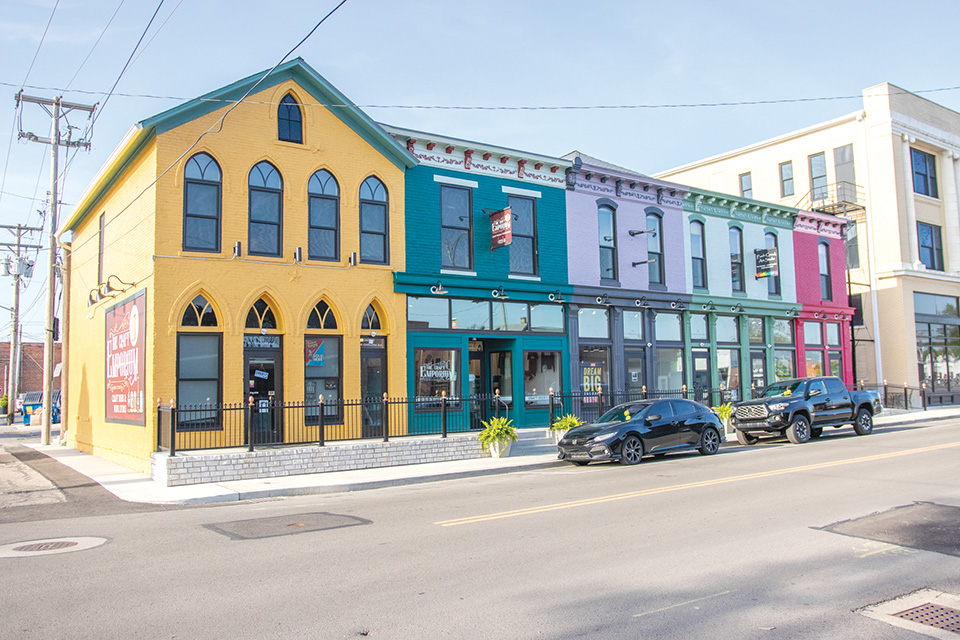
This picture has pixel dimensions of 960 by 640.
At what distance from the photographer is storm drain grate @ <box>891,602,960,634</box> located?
5598mm

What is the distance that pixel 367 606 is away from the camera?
6.16 metres

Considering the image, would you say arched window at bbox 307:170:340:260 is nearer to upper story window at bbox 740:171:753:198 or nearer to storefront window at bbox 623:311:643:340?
storefront window at bbox 623:311:643:340

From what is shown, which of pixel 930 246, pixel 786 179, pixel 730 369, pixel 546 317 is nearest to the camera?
pixel 546 317

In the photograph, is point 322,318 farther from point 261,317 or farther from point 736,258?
point 736,258

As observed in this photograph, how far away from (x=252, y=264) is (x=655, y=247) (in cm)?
1445

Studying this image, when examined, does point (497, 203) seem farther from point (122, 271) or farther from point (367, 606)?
point (367, 606)

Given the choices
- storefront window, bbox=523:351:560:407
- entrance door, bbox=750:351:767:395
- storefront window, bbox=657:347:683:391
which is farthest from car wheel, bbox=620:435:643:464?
entrance door, bbox=750:351:767:395

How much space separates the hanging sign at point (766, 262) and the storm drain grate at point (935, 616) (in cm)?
2361

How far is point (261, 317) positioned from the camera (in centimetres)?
1753

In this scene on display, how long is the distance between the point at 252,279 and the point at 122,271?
4200 mm

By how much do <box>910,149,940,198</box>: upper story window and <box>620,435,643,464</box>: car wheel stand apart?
27.8 m

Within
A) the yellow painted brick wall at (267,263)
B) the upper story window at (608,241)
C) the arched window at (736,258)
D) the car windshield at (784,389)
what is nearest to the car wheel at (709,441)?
the car windshield at (784,389)

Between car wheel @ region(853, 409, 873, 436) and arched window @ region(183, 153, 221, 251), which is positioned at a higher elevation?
arched window @ region(183, 153, 221, 251)

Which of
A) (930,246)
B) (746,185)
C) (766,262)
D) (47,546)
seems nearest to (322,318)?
(47,546)
